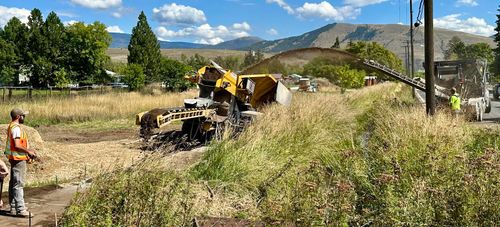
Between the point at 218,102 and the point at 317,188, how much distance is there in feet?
31.5

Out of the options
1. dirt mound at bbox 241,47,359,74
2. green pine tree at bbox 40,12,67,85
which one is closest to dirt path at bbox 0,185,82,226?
dirt mound at bbox 241,47,359,74

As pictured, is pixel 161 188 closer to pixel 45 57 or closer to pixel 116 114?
pixel 116 114

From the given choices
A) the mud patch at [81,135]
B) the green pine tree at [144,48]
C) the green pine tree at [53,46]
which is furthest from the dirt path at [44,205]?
the green pine tree at [144,48]

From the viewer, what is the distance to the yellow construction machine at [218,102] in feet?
44.7

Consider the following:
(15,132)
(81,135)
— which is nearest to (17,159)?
(15,132)

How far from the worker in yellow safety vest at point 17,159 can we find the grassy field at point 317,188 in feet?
5.12

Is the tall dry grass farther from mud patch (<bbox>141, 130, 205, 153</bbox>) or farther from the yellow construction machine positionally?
the yellow construction machine

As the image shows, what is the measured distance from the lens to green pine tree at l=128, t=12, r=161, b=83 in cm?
6925

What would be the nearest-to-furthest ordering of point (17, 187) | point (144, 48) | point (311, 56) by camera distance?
point (17, 187)
point (311, 56)
point (144, 48)

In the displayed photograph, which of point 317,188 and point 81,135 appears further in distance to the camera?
point 81,135

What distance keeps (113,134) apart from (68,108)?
24.1 ft

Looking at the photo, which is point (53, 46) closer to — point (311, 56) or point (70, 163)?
point (70, 163)

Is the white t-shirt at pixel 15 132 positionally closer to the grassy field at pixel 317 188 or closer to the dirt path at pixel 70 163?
the dirt path at pixel 70 163

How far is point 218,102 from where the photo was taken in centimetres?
1551
